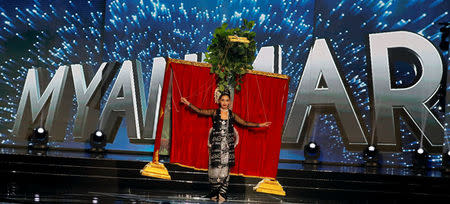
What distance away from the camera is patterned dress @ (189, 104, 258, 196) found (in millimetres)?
5285

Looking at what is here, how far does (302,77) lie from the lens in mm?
8695

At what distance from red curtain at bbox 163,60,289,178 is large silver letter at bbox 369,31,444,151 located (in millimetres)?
3506

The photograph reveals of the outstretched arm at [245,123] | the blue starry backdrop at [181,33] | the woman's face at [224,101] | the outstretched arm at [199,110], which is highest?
the blue starry backdrop at [181,33]

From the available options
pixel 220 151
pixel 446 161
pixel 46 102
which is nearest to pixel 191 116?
pixel 220 151

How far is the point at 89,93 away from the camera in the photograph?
30.2ft

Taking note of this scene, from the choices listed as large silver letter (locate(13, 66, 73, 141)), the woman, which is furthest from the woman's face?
large silver letter (locate(13, 66, 73, 141))

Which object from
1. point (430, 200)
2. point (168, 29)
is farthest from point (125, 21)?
point (430, 200)

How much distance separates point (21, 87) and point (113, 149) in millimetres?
2410

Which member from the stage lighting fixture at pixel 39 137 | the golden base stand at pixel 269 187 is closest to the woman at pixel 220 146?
the golden base stand at pixel 269 187

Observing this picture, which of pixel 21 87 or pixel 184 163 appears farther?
pixel 21 87

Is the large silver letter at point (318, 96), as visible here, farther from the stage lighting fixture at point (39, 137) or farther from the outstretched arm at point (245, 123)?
the stage lighting fixture at point (39, 137)

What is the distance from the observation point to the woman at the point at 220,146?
5.29 metres

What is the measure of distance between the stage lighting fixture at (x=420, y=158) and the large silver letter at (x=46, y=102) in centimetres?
700

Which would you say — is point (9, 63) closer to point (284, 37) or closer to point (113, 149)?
point (113, 149)
